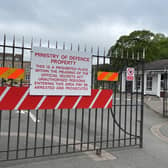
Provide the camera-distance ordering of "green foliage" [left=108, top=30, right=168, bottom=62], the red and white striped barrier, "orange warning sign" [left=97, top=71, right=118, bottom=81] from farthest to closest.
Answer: "green foliage" [left=108, top=30, right=168, bottom=62] → "orange warning sign" [left=97, top=71, right=118, bottom=81] → the red and white striped barrier

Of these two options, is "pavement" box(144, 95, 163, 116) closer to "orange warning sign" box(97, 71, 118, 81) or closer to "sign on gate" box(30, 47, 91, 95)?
"orange warning sign" box(97, 71, 118, 81)

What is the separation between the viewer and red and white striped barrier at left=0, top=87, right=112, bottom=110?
4.00 meters

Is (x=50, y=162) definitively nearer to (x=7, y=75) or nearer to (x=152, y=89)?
(x=7, y=75)

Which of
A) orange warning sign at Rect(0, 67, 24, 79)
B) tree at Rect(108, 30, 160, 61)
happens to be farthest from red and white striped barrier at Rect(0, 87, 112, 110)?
tree at Rect(108, 30, 160, 61)

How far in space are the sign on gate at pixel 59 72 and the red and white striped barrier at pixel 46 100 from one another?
4.9 inches

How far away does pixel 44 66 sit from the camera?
427 cm

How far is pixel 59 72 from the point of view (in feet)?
14.5

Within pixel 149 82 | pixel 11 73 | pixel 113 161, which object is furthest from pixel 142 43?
pixel 11 73

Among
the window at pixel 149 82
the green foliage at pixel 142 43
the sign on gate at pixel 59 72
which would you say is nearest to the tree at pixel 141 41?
the green foliage at pixel 142 43

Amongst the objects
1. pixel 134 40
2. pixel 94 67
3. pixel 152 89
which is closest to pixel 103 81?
pixel 94 67

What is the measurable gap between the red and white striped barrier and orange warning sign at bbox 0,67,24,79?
0.25 meters

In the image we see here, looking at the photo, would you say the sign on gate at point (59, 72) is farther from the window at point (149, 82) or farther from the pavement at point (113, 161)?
the window at point (149, 82)

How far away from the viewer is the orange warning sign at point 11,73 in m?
3.83

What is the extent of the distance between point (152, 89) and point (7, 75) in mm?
23746
